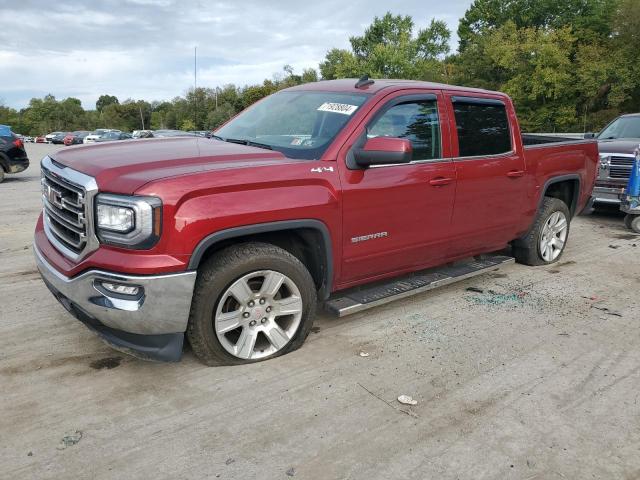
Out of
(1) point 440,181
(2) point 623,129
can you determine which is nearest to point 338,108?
(1) point 440,181

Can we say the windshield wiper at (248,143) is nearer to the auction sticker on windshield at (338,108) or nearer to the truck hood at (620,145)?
the auction sticker on windshield at (338,108)

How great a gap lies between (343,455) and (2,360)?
2383mm

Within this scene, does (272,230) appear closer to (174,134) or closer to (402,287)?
(402,287)

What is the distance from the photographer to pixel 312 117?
13.3 ft

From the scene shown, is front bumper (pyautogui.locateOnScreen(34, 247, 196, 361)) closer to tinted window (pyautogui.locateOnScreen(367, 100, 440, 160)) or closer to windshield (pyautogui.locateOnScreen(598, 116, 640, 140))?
tinted window (pyautogui.locateOnScreen(367, 100, 440, 160))

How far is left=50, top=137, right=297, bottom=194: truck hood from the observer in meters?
2.96

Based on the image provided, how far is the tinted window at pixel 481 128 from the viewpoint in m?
4.52

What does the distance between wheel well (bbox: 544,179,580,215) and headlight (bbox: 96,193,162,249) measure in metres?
4.63

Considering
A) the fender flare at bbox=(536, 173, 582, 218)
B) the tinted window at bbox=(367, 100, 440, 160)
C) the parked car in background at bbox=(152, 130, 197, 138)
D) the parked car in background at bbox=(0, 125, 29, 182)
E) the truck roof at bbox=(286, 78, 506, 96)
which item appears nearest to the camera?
the tinted window at bbox=(367, 100, 440, 160)

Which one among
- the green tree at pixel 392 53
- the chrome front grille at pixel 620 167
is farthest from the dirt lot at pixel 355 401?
the green tree at pixel 392 53

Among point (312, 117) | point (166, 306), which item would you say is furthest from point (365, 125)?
point (166, 306)

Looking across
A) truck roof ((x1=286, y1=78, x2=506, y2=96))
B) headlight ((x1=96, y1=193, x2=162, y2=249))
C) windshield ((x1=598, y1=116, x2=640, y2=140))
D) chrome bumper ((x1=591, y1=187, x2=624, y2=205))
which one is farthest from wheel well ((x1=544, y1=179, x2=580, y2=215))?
headlight ((x1=96, y1=193, x2=162, y2=249))

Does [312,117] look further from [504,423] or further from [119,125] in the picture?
[119,125]

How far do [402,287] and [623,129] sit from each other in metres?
7.35
